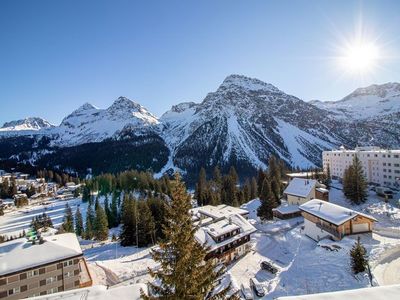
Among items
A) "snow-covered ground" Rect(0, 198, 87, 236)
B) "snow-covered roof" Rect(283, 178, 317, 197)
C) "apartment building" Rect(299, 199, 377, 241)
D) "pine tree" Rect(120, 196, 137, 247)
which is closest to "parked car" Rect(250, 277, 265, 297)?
"apartment building" Rect(299, 199, 377, 241)

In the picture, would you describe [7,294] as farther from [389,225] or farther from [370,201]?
[370,201]

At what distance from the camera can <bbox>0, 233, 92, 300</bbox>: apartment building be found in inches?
1323

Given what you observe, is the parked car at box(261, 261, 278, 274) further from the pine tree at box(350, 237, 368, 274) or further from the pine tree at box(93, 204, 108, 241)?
the pine tree at box(93, 204, 108, 241)

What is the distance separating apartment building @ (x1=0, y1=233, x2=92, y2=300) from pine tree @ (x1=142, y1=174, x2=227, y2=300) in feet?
95.3

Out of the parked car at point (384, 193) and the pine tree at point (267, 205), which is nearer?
the pine tree at point (267, 205)

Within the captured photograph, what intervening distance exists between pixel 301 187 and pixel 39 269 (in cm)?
6300

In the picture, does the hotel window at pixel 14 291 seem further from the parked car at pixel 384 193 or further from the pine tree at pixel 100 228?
the parked car at pixel 384 193

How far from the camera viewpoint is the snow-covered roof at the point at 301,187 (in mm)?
70312

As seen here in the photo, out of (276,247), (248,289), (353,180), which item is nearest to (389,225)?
(353,180)

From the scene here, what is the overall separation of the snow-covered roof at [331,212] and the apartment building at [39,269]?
39084 mm

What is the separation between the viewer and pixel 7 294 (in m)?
33.4

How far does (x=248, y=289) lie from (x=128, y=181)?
101 metres

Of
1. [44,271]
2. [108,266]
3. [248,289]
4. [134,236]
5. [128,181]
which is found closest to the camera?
[248,289]

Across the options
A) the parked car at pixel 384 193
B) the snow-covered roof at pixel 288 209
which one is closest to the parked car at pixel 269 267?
the snow-covered roof at pixel 288 209
